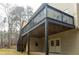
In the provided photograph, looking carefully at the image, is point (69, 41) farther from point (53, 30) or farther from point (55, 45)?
point (53, 30)

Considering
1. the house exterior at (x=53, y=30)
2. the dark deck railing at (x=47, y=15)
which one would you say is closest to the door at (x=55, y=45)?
the house exterior at (x=53, y=30)

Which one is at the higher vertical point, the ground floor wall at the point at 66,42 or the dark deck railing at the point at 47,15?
the dark deck railing at the point at 47,15

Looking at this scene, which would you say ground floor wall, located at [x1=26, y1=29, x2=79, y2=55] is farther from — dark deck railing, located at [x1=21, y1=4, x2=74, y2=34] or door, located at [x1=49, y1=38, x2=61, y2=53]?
dark deck railing, located at [x1=21, y1=4, x2=74, y2=34]

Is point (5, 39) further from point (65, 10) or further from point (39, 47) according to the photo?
point (65, 10)

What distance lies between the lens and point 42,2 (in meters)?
4.71

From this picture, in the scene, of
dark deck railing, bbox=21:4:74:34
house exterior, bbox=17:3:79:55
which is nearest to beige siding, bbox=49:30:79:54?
house exterior, bbox=17:3:79:55

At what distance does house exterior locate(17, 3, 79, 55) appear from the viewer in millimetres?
4724

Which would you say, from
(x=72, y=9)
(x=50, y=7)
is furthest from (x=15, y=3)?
(x=72, y=9)

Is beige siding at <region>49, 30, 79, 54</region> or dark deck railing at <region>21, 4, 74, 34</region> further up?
dark deck railing at <region>21, 4, 74, 34</region>

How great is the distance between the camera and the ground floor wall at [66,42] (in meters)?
4.95

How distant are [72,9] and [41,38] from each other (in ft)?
3.75

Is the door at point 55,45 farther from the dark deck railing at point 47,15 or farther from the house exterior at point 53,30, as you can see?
the dark deck railing at point 47,15

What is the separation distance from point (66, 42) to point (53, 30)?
54 cm

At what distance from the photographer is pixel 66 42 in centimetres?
516
